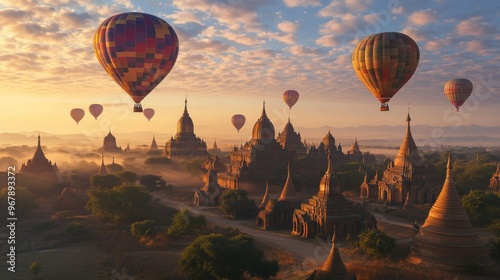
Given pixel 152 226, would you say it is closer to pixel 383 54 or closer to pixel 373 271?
pixel 373 271

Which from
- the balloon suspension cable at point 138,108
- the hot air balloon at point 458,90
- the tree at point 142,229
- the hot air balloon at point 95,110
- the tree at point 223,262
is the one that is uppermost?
the hot air balloon at point 458,90

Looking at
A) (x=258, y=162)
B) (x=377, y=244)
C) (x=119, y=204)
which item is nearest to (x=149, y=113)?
(x=258, y=162)

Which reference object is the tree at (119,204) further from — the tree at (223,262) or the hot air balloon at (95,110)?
the hot air balloon at (95,110)

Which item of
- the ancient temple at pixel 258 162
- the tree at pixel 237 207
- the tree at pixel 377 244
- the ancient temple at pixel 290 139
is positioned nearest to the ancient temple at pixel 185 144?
the ancient temple at pixel 290 139

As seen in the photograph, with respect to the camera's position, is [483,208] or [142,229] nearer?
[142,229]

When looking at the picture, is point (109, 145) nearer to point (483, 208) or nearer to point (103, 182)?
point (103, 182)

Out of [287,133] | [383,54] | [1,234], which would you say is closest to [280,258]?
[383,54]

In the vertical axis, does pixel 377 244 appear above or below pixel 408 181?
below
